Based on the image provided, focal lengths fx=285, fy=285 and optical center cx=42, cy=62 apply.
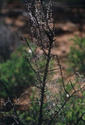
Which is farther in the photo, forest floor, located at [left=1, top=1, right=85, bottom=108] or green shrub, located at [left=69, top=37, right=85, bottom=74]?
forest floor, located at [left=1, top=1, right=85, bottom=108]

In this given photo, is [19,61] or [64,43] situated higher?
[19,61]

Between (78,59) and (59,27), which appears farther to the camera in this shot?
(59,27)

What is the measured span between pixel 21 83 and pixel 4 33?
5.53ft

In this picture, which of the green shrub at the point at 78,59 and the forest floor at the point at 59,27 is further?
the forest floor at the point at 59,27

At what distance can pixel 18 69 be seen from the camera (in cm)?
494

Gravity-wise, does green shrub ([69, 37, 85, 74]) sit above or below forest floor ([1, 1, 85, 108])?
above

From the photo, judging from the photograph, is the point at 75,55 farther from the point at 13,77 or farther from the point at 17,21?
the point at 17,21

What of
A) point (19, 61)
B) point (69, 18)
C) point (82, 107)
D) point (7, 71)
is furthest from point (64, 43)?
point (82, 107)

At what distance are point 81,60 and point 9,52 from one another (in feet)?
5.22

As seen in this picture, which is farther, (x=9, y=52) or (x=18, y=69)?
(x=9, y=52)

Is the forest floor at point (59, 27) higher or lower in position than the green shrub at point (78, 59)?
lower

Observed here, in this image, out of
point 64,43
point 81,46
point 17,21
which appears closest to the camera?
point 81,46

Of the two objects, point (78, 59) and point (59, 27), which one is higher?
point (78, 59)

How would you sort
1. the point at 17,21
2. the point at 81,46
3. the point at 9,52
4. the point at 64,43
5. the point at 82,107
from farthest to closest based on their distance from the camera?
1. the point at 17,21
2. the point at 64,43
3. the point at 9,52
4. the point at 81,46
5. the point at 82,107
